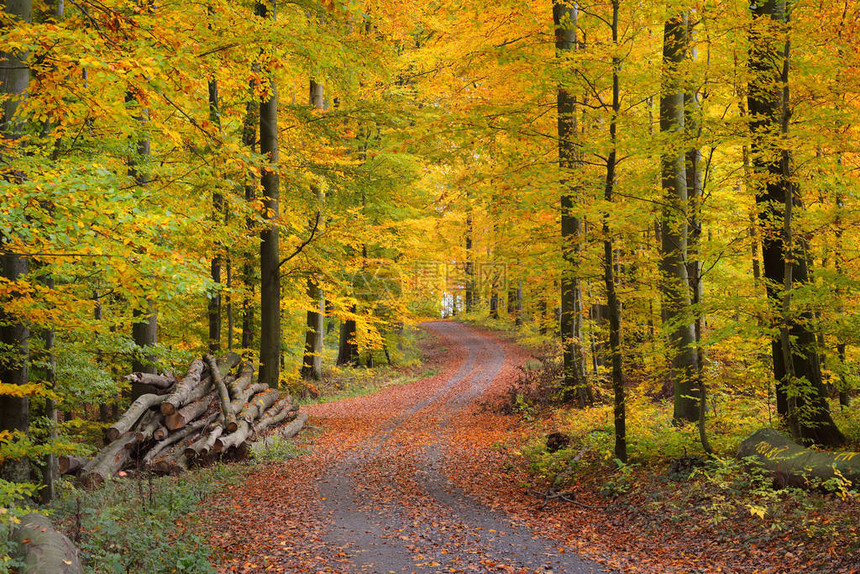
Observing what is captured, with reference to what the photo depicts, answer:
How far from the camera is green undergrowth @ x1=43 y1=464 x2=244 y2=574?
18.8ft

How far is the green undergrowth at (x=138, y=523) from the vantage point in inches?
225

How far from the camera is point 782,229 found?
8.17 meters

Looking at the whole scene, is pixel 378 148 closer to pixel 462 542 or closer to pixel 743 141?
pixel 743 141

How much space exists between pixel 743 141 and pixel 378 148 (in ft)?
56.9

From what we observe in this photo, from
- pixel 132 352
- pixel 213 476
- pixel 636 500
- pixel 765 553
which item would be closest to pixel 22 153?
pixel 132 352

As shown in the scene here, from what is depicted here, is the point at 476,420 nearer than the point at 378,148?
Yes

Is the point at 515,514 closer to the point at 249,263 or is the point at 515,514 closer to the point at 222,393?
the point at 222,393

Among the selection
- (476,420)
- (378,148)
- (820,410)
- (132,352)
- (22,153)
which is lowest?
(476,420)

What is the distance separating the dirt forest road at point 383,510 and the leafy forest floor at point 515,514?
27 millimetres

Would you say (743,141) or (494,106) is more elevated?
(494,106)

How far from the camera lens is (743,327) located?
7.85 m

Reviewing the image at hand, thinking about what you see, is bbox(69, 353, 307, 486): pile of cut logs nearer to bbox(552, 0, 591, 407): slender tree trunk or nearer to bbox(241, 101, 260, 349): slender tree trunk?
bbox(241, 101, 260, 349): slender tree trunk

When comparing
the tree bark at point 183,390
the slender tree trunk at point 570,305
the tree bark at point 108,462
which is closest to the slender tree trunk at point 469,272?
the slender tree trunk at point 570,305

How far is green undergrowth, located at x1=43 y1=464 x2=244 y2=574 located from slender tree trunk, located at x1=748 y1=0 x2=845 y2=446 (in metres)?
8.07
